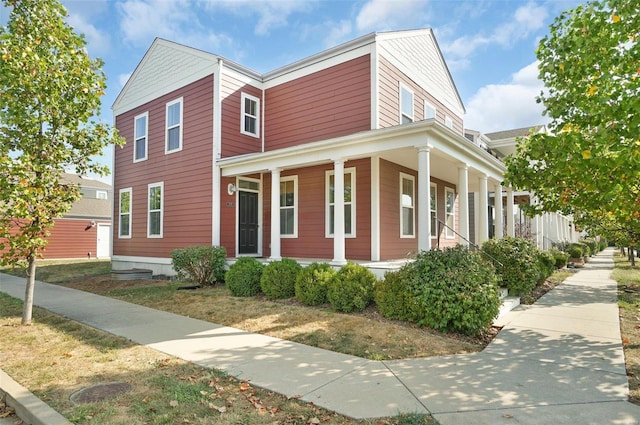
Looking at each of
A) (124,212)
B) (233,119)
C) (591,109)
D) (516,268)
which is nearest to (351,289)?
(516,268)

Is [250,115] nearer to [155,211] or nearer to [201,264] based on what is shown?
[155,211]

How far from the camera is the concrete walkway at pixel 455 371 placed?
3.42 m

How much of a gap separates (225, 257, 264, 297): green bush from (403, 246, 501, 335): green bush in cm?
393

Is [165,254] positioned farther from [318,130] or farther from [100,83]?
[100,83]

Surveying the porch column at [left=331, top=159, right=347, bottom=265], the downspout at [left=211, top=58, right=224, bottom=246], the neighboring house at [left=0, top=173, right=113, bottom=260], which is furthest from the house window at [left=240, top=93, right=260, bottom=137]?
the neighboring house at [left=0, top=173, right=113, bottom=260]

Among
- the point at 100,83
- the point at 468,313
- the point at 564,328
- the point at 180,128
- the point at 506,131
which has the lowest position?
the point at 564,328

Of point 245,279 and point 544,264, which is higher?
point 544,264

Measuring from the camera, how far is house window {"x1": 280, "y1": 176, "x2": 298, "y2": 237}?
1166 cm

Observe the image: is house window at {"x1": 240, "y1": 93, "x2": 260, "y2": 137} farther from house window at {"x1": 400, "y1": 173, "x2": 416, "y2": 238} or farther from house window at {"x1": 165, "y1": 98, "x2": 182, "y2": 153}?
house window at {"x1": 400, "y1": 173, "x2": 416, "y2": 238}

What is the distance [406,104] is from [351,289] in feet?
23.0

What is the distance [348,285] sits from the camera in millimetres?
7336

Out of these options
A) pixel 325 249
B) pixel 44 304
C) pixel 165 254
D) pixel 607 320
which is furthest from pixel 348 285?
pixel 165 254

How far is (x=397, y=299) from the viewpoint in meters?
6.55

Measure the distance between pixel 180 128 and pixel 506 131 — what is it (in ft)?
62.3
